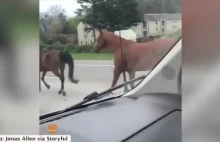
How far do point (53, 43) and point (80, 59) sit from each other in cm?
21

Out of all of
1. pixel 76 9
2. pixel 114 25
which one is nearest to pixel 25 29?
pixel 76 9

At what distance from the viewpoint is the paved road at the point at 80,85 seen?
8.79ft

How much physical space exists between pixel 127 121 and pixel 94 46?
1.82 feet

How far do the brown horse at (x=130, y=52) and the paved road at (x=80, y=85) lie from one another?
0.16ft

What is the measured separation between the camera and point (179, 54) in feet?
8.59

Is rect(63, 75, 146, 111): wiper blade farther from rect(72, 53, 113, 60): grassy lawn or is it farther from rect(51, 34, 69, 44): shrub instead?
rect(51, 34, 69, 44): shrub

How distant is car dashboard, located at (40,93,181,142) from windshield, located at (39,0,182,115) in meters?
0.11

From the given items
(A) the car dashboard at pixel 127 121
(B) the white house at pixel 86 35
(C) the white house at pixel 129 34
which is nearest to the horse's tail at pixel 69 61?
(B) the white house at pixel 86 35

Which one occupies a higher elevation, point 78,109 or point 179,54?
point 179,54

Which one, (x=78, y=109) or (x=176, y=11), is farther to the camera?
(x=78, y=109)

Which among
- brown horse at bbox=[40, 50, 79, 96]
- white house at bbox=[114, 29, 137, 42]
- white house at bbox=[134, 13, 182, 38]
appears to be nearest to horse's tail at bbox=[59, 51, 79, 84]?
brown horse at bbox=[40, 50, 79, 96]

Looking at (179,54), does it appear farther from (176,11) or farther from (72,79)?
(72,79)

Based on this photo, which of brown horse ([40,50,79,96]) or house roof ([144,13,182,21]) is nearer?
house roof ([144,13,182,21])

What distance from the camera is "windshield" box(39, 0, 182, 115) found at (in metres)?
2.64
